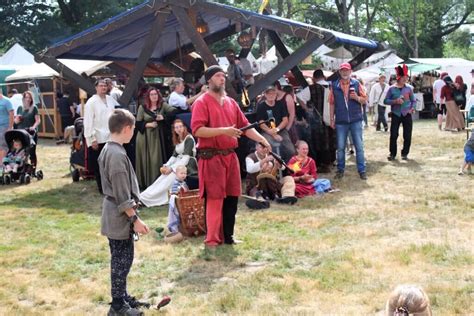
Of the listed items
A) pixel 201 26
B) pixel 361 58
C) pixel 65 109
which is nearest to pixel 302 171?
pixel 201 26

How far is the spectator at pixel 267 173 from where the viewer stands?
301 inches

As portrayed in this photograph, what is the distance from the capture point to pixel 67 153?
14.3 m

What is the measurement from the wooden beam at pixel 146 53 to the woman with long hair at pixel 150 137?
1.67 ft

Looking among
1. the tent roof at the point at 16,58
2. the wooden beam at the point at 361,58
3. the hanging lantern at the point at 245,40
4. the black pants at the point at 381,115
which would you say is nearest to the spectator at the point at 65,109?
the tent roof at the point at 16,58

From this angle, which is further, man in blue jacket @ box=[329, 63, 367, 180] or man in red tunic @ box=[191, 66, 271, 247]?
man in blue jacket @ box=[329, 63, 367, 180]

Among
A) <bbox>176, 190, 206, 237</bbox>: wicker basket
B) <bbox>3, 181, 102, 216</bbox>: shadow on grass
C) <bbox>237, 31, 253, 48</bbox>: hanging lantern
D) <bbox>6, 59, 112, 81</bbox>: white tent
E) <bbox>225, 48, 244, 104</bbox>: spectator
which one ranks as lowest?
<bbox>3, 181, 102, 216</bbox>: shadow on grass

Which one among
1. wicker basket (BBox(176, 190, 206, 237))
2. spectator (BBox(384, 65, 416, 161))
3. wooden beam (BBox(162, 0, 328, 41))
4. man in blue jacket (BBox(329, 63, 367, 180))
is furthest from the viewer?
spectator (BBox(384, 65, 416, 161))

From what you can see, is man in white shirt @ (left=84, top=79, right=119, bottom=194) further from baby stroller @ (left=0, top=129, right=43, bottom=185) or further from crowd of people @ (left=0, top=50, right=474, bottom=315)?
baby stroller @ (left=0, top=129, right=43, bottom=185)

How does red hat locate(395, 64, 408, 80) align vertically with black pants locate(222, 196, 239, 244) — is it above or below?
above

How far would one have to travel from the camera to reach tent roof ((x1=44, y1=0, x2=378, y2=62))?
8.32m

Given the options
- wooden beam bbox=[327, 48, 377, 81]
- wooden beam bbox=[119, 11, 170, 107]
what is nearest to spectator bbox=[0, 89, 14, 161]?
wooden beam bbox=[119, 11, 170, 107]

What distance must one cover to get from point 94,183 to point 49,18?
90.0ft

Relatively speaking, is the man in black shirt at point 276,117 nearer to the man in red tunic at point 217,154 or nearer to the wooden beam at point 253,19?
the wooden beam at point 253,19

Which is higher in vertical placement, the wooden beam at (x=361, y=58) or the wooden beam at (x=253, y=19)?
the wooden beam at (x=253, y=19)
